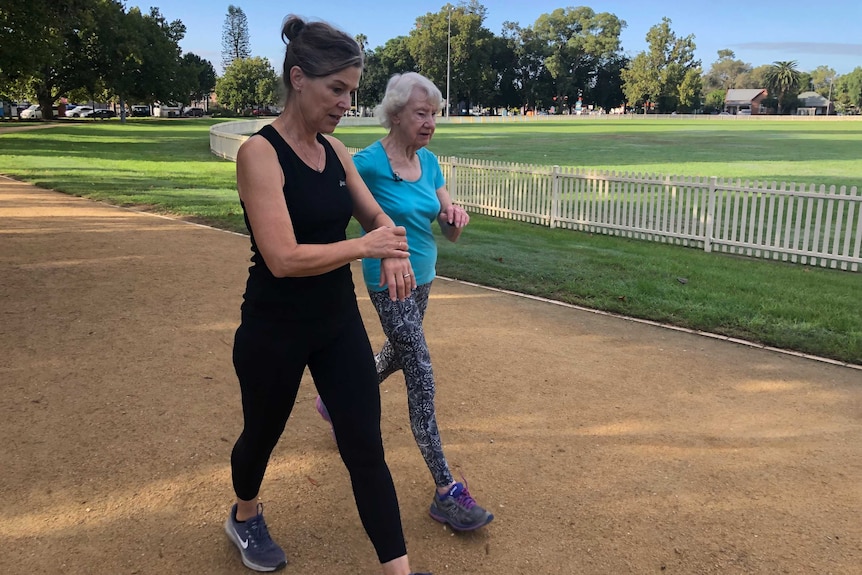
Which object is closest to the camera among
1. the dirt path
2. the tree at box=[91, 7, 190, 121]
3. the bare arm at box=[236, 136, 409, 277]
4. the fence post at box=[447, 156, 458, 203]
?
the bare arm at box=[236, 136, 409, 277]

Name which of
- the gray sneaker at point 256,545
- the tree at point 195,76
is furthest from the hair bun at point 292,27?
the tree at point 195,76

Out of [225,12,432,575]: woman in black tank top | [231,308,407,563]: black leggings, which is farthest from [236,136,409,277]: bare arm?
[231,308,407,563]: black leggings

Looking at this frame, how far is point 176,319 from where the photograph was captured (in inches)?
234

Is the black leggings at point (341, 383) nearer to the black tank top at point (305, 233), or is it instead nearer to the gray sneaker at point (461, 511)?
the black tank top at point (305, 233)

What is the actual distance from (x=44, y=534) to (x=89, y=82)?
66.4m

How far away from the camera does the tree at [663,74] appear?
113 meters

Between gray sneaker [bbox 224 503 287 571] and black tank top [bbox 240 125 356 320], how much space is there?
3.13ft

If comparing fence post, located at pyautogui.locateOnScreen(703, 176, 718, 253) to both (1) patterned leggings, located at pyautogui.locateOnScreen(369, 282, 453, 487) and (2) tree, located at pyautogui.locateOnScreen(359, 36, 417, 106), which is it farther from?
(2) tree, located at pyautogui.locateOnScreen(359, 36, 417, 106)

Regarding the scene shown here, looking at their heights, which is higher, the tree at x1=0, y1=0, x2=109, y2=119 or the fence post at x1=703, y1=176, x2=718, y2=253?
the tree at x1=0, y1=0, x2=109, y2=119

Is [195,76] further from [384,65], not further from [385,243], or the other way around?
[385,243]

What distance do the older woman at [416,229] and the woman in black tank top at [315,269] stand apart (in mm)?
538

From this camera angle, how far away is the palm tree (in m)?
140

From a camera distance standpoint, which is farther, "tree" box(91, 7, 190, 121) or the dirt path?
"tree" box(91, 7, 190, 121)

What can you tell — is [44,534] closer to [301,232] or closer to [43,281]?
[301,232]
